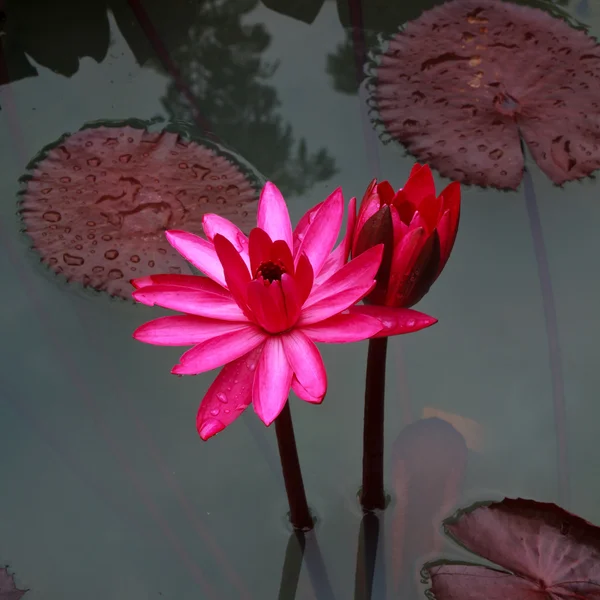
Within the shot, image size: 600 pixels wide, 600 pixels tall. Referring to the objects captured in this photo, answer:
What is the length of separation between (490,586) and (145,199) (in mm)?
1250

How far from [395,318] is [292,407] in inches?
26.6

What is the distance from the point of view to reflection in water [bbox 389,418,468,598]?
1.46m

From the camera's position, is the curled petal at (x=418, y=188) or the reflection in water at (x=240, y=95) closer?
the curled petal at (x=418, y=188)

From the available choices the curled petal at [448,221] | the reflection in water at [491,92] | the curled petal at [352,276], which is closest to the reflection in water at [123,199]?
the reflection in water at [491,92]

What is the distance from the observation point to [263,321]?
3.46ft

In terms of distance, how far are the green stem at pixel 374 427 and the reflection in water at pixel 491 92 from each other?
96cm

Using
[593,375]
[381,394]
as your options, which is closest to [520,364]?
[593,375]

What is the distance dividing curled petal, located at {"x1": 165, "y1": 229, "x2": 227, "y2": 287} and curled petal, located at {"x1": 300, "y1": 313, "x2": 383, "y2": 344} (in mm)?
185

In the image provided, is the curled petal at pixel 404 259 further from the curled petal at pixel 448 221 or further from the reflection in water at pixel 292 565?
the reflection in water at pixel 292 565

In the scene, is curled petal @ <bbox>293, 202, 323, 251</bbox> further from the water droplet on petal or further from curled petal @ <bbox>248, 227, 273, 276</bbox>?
the water droplet on petal

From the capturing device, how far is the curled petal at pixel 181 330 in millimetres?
1063

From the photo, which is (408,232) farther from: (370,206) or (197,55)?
(197,55)

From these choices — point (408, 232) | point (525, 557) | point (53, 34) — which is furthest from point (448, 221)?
point (53, 34)

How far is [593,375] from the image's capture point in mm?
1699
